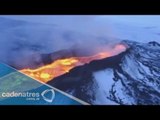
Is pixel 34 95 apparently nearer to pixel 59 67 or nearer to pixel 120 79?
pixel 59 67

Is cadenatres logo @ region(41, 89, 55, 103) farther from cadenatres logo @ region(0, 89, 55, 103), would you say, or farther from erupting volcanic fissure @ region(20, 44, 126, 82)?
erupting volcanic fissure @ region(20, 44, 126, 82)

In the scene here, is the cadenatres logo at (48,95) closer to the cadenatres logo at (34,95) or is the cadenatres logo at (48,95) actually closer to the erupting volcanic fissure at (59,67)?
the cadenatres logo at (34,95)

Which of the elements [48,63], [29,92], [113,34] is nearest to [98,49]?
[113,34]

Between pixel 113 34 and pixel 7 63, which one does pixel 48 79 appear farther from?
pixel 113 34

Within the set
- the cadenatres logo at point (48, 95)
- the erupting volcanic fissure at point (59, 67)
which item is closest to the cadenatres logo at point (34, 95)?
the cadenatres logo at point (48, 95)
